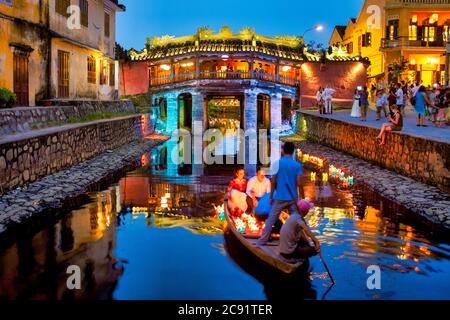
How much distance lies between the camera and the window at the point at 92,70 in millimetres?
32719

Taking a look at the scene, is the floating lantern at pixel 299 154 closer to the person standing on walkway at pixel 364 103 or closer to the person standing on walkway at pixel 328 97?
the person standing on walkway at pixel 364 103

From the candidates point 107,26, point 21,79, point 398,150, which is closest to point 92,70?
point 107,26

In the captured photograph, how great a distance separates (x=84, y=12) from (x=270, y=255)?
2538 cm

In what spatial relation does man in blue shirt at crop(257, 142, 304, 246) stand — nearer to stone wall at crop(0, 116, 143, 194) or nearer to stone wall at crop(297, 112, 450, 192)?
stone wall at crop(0, 116, 143, 194)

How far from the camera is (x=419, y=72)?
4791cm

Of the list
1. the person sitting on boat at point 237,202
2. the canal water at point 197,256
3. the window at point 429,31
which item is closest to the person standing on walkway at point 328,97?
the window at point 429,31

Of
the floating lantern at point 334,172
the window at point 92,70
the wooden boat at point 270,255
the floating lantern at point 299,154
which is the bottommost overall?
the wooden boat at point 270,255

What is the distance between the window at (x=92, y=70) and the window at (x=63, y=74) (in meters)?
3.87

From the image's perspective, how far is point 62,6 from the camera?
27.8m

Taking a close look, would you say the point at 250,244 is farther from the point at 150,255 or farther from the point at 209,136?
the point at 209,136

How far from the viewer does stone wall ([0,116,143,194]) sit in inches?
559

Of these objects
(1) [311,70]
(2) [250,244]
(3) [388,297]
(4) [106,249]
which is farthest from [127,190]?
(1) [311,70]

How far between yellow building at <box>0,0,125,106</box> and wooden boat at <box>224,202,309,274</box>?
51.3 ft

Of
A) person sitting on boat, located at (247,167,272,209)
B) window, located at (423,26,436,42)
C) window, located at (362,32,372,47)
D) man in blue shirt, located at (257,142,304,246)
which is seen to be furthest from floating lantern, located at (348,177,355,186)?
window, located at (362,32,372,47)
